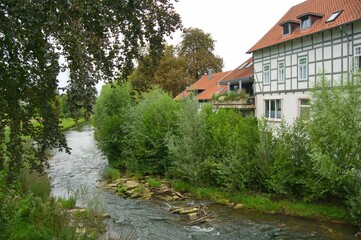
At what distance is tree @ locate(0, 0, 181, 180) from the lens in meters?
3.59

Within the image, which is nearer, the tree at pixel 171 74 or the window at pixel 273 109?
the window at pixel 273 109

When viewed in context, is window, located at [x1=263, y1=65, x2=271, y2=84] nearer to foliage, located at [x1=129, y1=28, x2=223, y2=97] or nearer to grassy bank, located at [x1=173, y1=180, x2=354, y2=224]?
grassy bank, located at [x1=173, y1=180, x2=354, y2=224]

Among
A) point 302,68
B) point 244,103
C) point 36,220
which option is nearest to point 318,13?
point 302,68

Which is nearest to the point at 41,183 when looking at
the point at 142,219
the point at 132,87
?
the point at 142,219

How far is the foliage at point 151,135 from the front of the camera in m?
18.4

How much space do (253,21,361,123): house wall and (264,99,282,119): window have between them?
30 cm

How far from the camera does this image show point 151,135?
18.5 m

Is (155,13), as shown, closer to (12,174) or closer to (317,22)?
(12,174)

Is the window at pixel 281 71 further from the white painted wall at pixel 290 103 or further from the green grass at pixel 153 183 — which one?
the green grass at pixel 153 183

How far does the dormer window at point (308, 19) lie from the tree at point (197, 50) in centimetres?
2179

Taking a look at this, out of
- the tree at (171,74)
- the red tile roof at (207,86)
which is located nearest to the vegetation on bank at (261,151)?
the red tile roof at (207,86)

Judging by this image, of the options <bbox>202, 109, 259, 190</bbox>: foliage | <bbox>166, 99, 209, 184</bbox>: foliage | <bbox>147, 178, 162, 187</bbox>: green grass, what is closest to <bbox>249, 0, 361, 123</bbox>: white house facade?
<bbox>202, 109, 259, 190</bbox>: foliage

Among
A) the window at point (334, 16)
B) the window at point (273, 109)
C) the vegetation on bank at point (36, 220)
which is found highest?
the window at point (334, 16)

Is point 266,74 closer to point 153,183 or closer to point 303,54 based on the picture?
point 303,54
